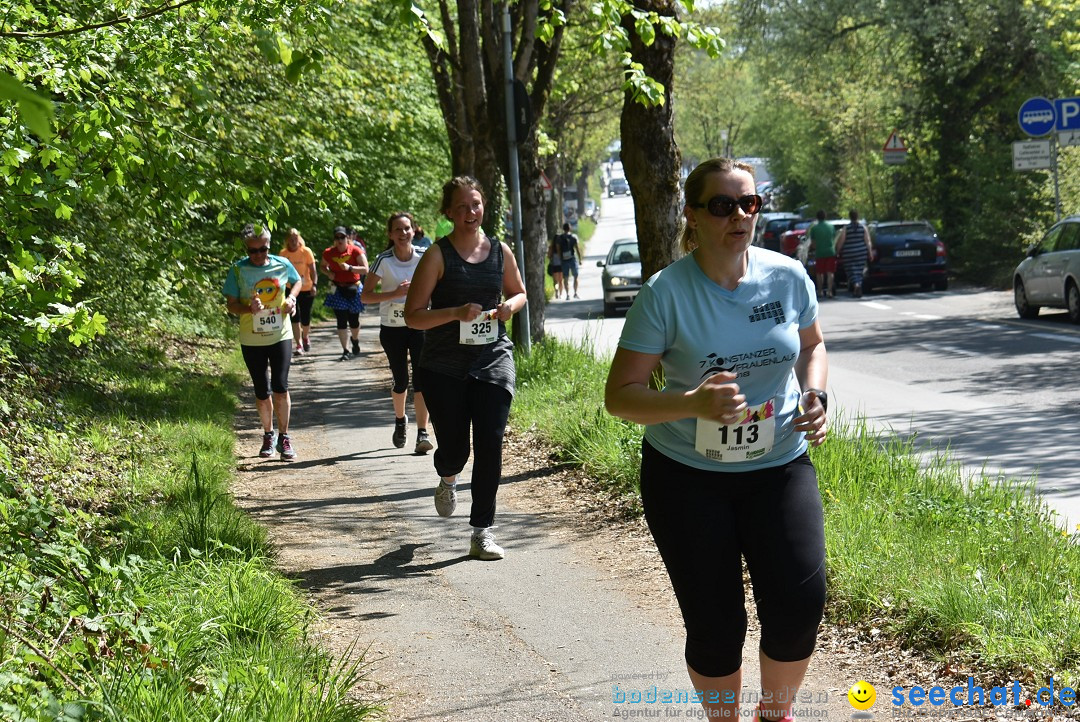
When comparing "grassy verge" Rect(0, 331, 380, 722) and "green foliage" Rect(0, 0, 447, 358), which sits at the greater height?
"green foliage" Rect(0, 0, 447, 358)

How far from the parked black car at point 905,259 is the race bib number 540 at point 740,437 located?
1020 inches

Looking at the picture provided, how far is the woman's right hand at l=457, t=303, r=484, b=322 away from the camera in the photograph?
6840mm

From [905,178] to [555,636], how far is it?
35.7 m

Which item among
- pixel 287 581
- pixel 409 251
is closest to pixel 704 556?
pixel 287 581

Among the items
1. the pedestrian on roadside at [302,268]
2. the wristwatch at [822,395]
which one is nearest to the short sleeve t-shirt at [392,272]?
the pedestrian on roadside at [302,268]

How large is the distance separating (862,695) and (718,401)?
→ 1.79 m

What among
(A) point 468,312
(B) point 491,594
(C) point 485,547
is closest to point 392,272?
(A) point 468,312

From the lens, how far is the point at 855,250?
2898cm

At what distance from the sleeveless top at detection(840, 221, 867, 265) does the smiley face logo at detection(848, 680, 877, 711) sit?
24.7 m

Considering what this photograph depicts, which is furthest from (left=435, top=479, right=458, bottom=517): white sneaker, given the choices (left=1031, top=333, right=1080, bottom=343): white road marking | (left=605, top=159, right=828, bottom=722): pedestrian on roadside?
(left=1031, top=333, right=1080, bottom=343): white road marking

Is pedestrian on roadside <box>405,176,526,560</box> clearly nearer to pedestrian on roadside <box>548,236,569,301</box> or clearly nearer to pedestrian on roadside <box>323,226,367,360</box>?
pedestrian on roadside <box>323,226,367,360</box>

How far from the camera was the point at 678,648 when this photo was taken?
17.9 ft

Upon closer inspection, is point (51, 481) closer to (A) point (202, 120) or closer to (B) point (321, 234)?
(A) point (202, 120)

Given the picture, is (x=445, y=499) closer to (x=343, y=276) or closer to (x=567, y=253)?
(x=343, y=276)
